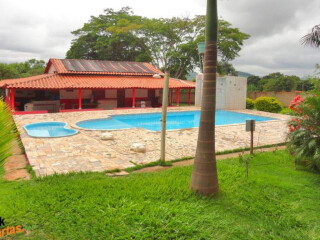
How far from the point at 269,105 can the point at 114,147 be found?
16.0 metres

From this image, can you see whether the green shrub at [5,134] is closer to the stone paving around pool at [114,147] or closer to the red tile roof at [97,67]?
the stone paving around pool at [114,147]

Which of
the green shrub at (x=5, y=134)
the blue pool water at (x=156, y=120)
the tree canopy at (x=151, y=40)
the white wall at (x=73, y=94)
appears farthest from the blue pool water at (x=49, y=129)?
the tree canopy at (x=151, y=40)

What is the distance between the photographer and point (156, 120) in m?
17.0

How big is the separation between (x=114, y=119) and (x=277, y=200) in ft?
41.8

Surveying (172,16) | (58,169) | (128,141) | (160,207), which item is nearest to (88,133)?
(128,141)

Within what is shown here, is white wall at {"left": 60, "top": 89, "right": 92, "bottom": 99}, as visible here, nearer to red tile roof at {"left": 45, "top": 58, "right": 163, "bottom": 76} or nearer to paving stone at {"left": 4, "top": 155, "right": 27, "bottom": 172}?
red tile roof at {"left": 45, "top": 58, "right": 163, "bottom": 76}

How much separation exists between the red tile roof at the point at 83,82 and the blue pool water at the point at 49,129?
15.1 ft

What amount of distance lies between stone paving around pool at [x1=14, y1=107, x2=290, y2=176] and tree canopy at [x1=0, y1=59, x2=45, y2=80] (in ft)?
64.0

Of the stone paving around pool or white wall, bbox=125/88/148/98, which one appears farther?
white wall, bbox=125/88/148/98

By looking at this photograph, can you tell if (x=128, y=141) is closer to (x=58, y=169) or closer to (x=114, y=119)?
(x=58, y=169)

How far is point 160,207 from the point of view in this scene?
404 cm

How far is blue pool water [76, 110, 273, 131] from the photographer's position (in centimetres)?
1427

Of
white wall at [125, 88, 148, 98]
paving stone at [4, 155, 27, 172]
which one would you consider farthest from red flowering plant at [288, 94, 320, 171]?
white wall at [125, 88, 148, 98]

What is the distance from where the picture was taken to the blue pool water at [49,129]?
11.6 meters
